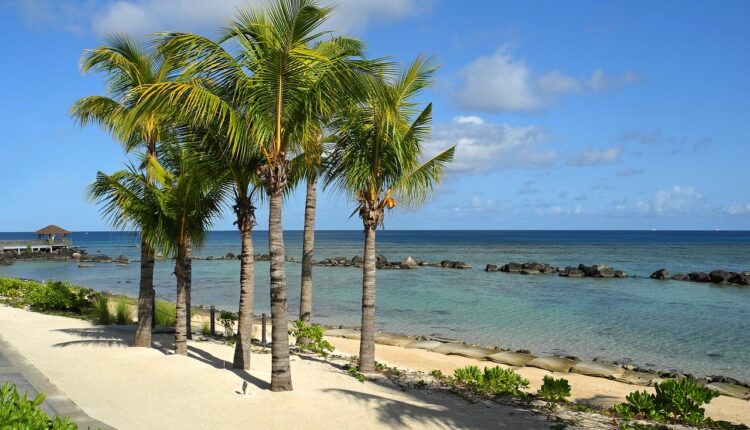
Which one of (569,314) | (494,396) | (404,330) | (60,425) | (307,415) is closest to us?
(60,425)

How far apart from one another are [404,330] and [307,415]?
15.3 meters

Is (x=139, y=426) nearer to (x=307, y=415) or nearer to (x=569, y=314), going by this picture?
(x=307, y=415)

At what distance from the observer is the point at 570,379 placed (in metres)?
14.4

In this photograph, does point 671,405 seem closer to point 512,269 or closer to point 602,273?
point 602,273

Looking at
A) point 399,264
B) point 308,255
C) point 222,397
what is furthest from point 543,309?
point 399,264

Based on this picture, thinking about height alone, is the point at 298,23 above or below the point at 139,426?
above

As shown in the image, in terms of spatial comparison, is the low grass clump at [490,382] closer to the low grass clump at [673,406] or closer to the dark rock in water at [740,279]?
the low grass clump at [673,406]

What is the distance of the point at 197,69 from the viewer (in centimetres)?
856

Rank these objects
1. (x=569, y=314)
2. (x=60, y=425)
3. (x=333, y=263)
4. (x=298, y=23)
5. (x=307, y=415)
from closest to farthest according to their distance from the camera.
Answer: (x=60, y=425)
(x=307, y=415)
(x=298, y=23)
(x=569, y=314)
(x=333, y=263)

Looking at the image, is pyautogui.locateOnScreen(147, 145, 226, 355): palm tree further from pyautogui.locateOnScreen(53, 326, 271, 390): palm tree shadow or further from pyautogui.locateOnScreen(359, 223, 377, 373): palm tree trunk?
pyautogui.locateOnScreen(359, 223, 377, 373): palm tree trunk

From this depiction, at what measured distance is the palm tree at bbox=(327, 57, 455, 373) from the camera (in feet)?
37.3

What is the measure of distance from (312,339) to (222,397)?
20.4ft

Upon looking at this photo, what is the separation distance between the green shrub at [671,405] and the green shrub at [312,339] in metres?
6.92

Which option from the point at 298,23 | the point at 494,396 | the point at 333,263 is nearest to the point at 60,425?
the point at 298,23
